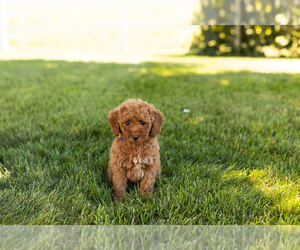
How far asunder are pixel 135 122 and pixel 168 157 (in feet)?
3.04

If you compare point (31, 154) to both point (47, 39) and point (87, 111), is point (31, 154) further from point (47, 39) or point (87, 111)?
point (47, 39)

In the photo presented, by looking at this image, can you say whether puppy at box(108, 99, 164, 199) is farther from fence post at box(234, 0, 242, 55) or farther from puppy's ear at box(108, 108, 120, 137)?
fence post at box(234, 0, 242, 55)

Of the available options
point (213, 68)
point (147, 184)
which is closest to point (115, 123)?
point (147, 184)

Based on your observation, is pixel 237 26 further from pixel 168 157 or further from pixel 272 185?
pixel 272 185

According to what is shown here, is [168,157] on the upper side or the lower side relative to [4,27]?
lower

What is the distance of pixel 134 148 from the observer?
7.96ft

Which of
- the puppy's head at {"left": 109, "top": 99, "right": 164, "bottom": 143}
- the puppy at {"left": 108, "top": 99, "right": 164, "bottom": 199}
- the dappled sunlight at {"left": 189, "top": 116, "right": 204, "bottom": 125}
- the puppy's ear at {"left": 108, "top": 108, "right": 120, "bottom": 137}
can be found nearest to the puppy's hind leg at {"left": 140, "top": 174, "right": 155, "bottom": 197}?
the puppy at {"left": 108, "top": 99, "right": 164, "bottom": 199}

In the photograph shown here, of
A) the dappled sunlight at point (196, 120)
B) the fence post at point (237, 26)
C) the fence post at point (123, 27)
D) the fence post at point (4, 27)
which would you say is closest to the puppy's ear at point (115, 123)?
the dappled sunlight at point (196, 120)

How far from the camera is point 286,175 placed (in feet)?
8.87

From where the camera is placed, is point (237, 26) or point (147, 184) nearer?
point (147, 184)

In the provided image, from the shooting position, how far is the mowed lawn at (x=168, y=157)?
212 cm

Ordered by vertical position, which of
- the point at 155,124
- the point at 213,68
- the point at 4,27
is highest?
the point at 4,27

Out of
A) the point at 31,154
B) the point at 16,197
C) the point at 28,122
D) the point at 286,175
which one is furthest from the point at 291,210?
the point at 28,122

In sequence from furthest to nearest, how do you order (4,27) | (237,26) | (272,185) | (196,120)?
(4,27) < (237,26) < (196,120) < (272,185)
